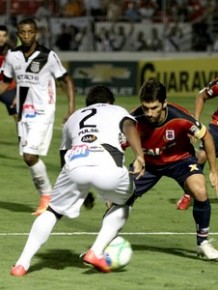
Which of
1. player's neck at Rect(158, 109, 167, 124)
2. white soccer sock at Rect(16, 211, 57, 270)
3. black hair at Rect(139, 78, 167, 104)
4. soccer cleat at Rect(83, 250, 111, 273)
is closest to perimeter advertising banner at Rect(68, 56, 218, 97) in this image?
player's neck at Rect(158, 109, 167, 124)

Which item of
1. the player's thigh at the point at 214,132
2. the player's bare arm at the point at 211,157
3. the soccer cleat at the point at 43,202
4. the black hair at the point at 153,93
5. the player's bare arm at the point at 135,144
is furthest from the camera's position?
the player's thigh at the point at 214,132

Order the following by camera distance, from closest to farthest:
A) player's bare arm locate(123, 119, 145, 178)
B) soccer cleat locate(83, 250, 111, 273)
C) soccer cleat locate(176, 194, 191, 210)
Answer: player's bare arm locate(123, 119, 145, 178) < soccer cleat locate(83, 250, 111, 273) < soccer cleat locate(176, 194, 191, 210)

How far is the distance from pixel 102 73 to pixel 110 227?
21.4m

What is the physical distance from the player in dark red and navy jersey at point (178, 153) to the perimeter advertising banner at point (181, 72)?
20.1 meters

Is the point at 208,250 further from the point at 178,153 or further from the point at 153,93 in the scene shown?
the point at 153,93

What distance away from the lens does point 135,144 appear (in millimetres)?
8820

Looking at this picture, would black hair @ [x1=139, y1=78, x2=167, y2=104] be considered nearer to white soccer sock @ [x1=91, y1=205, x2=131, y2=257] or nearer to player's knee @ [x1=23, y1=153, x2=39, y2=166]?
white soccer sock @ [x1=91, y1=205, x2=131, y2=257]

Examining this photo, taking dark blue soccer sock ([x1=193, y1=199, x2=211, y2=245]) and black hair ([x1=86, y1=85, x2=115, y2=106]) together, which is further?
dark blue soccer sock ([x1=193, y1=199, x2=211, y2=245])

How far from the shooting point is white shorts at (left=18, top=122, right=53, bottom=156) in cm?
1247

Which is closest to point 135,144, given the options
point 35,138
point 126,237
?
point 126,237

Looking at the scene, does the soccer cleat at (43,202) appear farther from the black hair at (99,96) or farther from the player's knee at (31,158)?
the black hair at (99,96)

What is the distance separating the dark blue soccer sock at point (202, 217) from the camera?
9.82m

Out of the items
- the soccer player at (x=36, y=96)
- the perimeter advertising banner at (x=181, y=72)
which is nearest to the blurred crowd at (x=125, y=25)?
the perimeter advertising banner at (x=181, y=72)

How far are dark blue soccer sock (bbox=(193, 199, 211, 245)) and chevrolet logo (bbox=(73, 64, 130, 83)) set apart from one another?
20.4m
